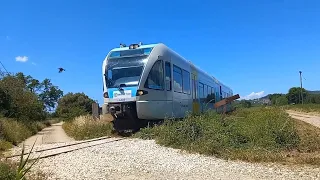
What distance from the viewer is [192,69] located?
20453 mm

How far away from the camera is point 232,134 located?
12.1 meters

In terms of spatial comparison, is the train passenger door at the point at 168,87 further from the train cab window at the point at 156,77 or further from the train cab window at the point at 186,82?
the train cab window at the point at 186,82

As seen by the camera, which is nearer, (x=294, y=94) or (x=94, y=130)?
(x=94, y=130)

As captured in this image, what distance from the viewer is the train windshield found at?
579 inches

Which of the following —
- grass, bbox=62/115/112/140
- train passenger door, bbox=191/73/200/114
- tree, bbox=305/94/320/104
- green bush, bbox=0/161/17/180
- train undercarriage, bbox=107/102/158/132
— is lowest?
green bush, bbox=0/161/17/180

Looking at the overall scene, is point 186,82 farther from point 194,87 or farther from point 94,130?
point 94,130

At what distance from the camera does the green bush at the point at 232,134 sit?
10.9 metres

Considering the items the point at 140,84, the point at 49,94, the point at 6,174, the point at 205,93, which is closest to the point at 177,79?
the point at 140,84

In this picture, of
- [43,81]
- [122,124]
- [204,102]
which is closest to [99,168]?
[122,124]

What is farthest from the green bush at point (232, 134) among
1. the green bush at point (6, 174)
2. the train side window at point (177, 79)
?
the green bush at point (6, 174)

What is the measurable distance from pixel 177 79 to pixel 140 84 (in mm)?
3110

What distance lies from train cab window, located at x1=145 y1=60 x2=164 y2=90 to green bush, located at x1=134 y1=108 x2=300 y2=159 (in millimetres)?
1835

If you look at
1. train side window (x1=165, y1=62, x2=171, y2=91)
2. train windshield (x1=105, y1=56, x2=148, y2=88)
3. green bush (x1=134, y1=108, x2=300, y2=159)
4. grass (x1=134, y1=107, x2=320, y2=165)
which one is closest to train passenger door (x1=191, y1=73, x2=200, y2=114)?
train side window (x1=165, y1=62, x2=171, y2=91)

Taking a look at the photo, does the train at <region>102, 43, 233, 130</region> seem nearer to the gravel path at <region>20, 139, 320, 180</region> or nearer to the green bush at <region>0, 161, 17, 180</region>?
the gravel path at <region>20, 139, 320, 180</region>
